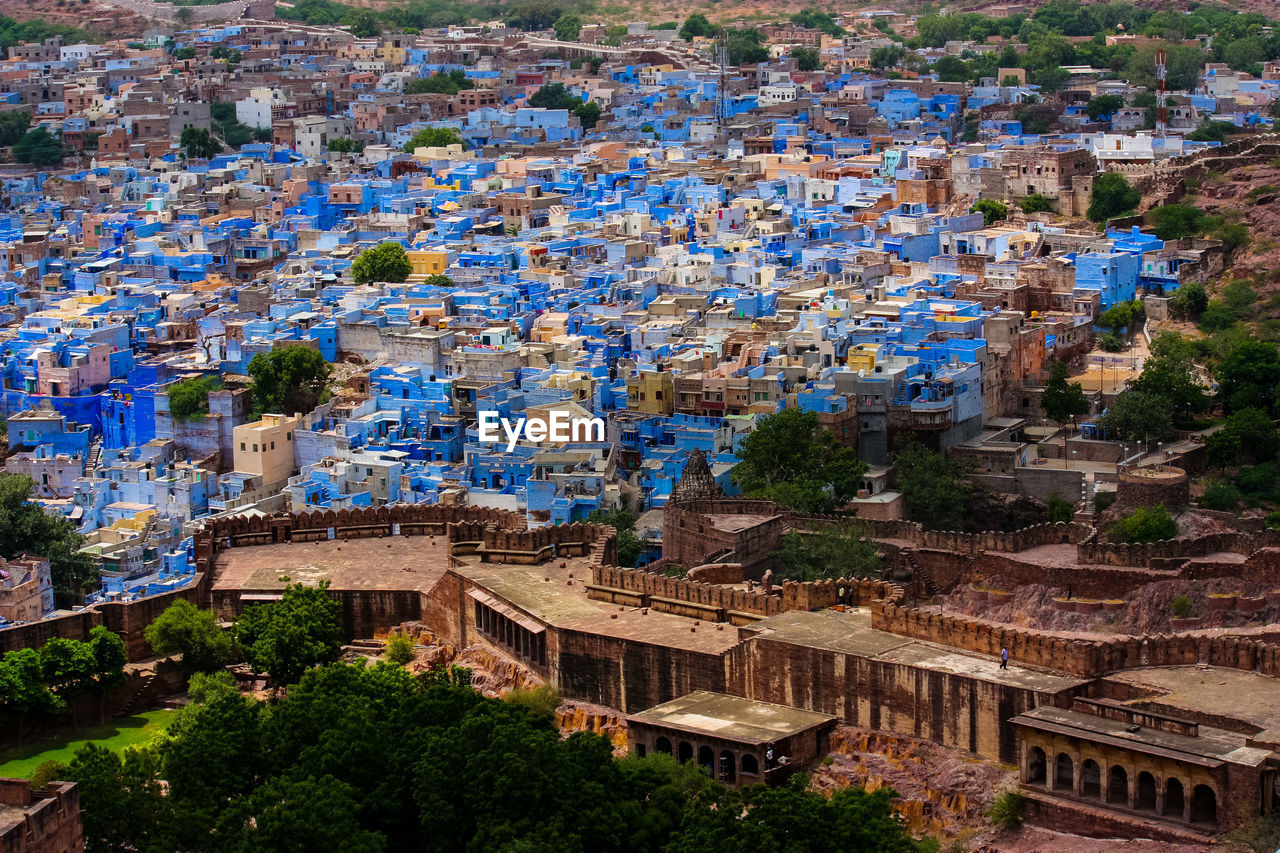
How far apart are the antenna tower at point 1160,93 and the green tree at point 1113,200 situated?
806cm

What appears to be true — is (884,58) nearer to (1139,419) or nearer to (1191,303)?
(1191,303)

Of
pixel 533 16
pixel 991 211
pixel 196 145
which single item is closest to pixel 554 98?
pixel 196 145

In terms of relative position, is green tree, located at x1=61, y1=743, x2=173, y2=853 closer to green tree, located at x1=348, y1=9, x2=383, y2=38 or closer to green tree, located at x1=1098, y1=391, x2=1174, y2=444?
green tree, located at x1=1098, y1=391, x2=1174, y2=444

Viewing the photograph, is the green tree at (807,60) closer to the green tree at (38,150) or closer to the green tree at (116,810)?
the green tree at (38,150)

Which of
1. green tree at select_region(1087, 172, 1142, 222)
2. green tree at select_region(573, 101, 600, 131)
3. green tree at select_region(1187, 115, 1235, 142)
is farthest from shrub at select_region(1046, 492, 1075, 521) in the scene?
green tree at select_region(573, 101, 600, 131)

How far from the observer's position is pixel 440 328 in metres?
45.1

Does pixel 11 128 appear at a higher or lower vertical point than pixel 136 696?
higher

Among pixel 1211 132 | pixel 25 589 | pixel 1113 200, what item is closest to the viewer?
pixel 25 589

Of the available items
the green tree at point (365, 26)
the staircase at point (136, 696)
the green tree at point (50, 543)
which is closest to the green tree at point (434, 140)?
the green tree at point (365, 26)

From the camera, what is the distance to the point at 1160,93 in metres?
67.5

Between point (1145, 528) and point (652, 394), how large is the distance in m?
10.7

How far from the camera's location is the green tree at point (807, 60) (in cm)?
8138

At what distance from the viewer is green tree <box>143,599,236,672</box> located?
93.4 feet

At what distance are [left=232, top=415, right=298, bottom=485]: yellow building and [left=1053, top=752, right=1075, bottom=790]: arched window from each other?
1978cm
